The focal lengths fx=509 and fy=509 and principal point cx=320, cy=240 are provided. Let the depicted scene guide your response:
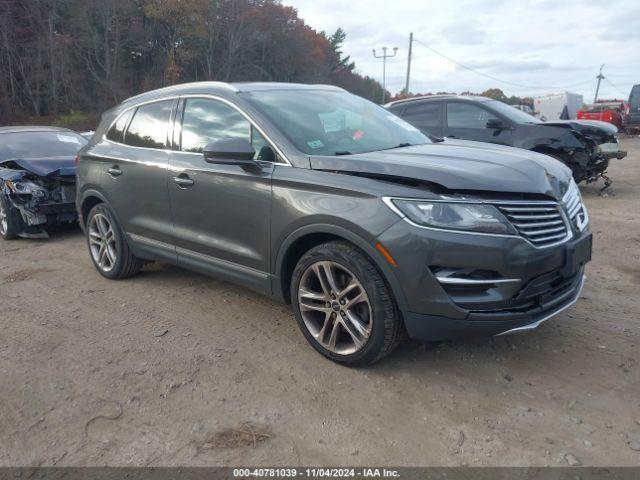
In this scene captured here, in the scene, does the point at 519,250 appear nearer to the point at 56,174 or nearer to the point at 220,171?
the point at 220,171

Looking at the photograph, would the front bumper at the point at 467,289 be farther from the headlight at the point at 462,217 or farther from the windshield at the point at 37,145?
the windshield at the point at 37,145

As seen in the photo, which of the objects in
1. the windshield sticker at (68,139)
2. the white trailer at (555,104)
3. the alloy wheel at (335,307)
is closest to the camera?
the alloy wheel at (335,307)

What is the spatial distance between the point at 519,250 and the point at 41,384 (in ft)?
9.73

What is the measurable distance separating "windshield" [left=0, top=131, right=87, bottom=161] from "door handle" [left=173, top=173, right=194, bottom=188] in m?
4.19

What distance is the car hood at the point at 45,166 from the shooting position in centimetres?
660

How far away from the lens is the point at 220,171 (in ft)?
12.2

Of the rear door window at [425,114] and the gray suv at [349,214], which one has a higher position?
the rear door window at [425,114]

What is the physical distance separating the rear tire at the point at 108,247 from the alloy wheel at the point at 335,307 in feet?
7.57

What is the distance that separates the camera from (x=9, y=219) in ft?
22.0

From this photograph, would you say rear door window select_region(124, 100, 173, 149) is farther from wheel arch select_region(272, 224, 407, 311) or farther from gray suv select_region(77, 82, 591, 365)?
wheel arch select_region(272, 224, 407, 311)

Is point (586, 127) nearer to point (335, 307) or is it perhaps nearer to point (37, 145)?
point (335, 307)

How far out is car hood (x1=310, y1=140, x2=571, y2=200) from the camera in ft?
9.27

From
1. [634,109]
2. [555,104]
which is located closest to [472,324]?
[634,109]

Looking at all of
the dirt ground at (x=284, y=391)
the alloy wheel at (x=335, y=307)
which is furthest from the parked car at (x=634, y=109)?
the alloy wheel at (x=335, y=307)
